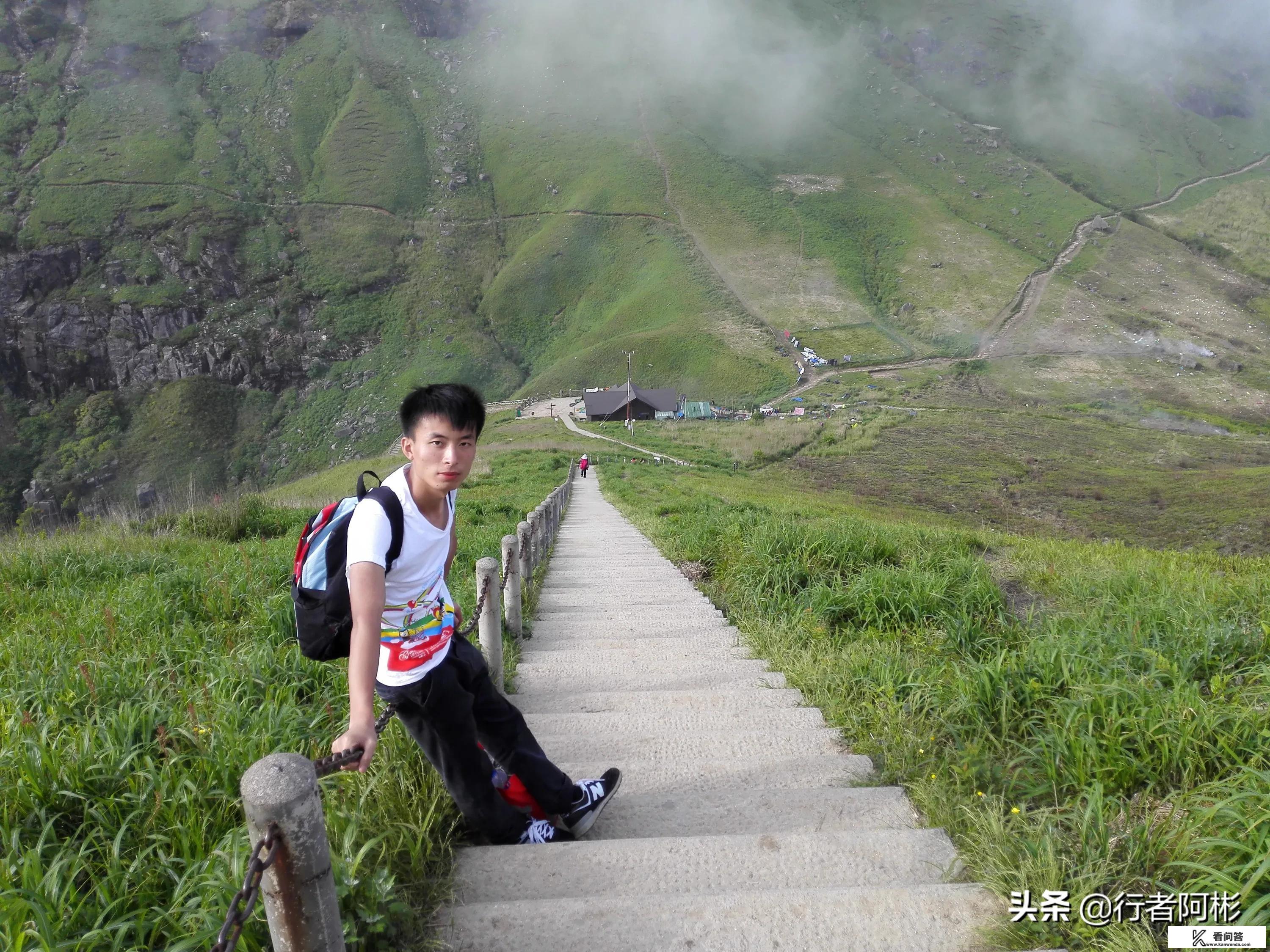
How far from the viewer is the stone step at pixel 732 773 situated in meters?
3.10

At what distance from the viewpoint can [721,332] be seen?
272 feet

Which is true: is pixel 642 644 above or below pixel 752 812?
below

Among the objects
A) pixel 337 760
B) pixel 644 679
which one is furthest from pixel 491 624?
pixel 337 760

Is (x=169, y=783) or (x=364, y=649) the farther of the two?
(x=169, y=783)

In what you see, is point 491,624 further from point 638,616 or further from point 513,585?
point 638,616

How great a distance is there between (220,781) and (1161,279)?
122886 mm

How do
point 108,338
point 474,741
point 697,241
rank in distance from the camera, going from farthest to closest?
1. point 697,241
2. point 108,338
3. point 474,741

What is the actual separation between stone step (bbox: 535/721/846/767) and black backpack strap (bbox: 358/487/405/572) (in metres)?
1.63

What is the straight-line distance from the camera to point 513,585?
523 cm

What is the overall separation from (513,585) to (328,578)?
9.91 feet

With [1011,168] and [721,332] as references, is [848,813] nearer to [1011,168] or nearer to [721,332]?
[721,332]

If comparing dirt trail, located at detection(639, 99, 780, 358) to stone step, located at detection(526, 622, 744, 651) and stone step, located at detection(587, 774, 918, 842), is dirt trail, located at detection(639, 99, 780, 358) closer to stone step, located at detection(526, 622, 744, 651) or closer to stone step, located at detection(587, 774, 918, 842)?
stone step, located at detection(526, 622, 744, 651)

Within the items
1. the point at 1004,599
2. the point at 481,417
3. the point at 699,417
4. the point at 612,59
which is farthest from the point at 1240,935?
the point at 612,59

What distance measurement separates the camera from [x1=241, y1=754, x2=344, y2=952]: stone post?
1435mm
